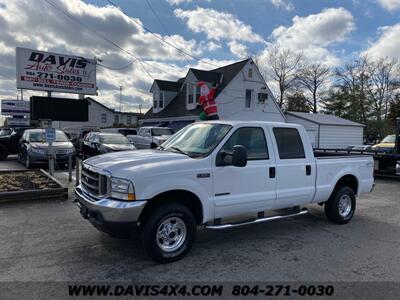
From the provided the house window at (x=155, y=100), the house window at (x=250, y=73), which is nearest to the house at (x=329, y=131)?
the house window at (x=250, y=73)

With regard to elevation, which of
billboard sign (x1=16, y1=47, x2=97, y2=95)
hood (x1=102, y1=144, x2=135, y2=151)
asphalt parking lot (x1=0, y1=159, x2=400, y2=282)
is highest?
billboard sign (x1=16, y1=47, x2=97, y2=95)

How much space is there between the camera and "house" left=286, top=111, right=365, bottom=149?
1254 inches

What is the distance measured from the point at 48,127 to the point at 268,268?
927 cm

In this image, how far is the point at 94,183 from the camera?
4516mm

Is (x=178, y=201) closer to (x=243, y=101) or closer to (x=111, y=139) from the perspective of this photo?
(x=111, y=139)

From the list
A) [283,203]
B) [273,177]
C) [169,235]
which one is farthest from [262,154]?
[169,235]

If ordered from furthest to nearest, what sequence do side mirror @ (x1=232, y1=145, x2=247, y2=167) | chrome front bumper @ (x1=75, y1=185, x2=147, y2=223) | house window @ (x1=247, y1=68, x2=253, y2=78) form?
house window @ (x1=247, y1=68, x2=253, y2=78) < side mirror @ (x1=232, y1=145, x2=247, y2=167) < chrome front bumper @ (x1=75, y1=185, x2=147, y2=223)

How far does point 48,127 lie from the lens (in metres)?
10.8

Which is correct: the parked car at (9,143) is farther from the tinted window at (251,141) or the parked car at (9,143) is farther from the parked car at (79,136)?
the tinted window at (251,141)

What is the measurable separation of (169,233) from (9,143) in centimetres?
1581

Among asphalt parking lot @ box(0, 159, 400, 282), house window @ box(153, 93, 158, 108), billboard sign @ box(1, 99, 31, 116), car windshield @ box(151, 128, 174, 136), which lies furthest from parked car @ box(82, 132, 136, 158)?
billboard sign @ box(1, 99, 31, 116)

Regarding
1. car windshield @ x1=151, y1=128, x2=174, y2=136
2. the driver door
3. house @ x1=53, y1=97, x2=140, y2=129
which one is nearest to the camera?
the driver door

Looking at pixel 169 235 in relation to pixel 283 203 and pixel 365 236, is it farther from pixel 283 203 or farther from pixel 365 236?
pixel 365 236

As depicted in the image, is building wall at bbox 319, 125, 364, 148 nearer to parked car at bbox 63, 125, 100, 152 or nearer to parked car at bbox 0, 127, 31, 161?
parked car at bbox 63, 125, 100, 152
